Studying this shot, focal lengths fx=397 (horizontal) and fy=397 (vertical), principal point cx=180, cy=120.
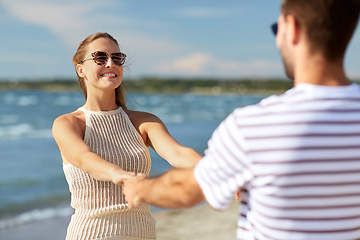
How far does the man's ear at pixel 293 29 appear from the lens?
58.7 inches

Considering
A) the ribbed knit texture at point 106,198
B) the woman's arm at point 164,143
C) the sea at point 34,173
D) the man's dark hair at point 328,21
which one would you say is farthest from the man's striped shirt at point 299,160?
the sea at point 34,173

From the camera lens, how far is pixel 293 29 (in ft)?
4.90

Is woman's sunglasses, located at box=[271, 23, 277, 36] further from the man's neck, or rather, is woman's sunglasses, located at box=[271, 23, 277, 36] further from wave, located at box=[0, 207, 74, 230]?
wave, located at box=[0, 207, 74, 230]

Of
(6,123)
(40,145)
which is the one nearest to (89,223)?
(40,145)

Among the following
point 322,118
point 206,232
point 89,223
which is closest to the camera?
point 322,118

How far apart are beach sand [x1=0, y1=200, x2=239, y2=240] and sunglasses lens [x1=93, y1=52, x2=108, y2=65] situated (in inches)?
183

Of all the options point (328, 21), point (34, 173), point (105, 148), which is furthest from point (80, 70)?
point (34, 173)

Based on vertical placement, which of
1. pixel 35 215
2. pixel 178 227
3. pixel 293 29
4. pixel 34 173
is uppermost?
pixel 293 29

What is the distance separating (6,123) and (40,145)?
11.9 m

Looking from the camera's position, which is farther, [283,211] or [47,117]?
[47,117]

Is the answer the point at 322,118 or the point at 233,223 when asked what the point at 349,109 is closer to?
the point at 322,118

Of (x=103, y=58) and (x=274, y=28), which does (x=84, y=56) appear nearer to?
(x=103, y=58)

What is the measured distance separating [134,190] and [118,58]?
1191 millimetres

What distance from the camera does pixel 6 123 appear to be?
29.0 meters
